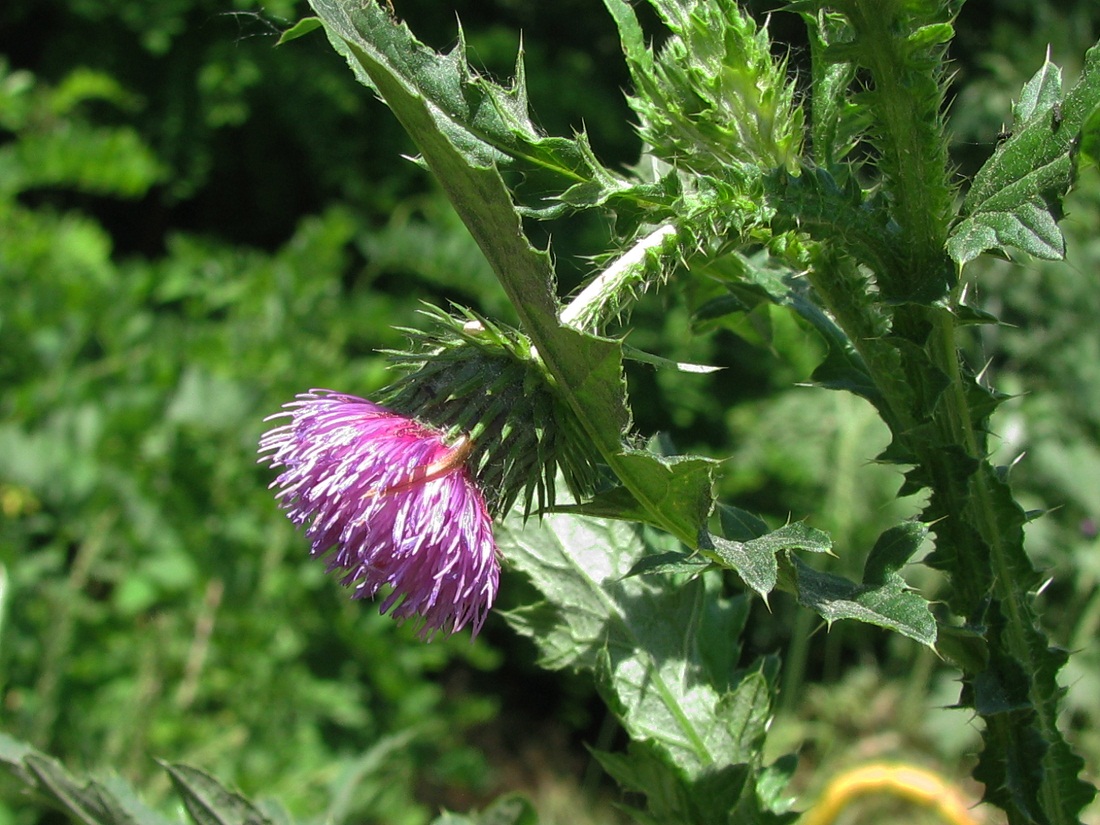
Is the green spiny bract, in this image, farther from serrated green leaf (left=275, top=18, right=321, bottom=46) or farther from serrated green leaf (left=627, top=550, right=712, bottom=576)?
serrated green leaf (left=275, top=18, right=321, bottom=46)

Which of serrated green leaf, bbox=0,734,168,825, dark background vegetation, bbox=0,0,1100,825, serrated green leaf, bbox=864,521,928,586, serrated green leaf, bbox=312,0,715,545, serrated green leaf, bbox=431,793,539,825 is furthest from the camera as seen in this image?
dark background vegetation, bbox=0,0,1100,825

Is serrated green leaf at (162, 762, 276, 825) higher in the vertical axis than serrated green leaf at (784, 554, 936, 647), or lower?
higher

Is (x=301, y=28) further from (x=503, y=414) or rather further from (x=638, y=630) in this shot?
(x=638, y=630)

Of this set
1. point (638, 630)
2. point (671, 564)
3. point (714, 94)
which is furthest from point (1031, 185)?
point (638, 630)

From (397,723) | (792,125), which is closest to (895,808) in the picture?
(397,723)

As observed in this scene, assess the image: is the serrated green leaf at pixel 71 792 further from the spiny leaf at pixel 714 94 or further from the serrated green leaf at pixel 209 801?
the spiny leaf at pixel 714 94

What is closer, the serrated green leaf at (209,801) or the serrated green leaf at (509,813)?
the serrated green leaf at (209,801)

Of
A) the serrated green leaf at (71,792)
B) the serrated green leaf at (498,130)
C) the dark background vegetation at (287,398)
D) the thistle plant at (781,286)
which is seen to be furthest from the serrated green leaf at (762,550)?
the serrated green leaf at (71,792)

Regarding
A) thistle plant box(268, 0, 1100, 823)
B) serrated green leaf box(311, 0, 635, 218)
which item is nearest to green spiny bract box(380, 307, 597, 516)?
thistle plant box(268, 0, 1100, 823)
